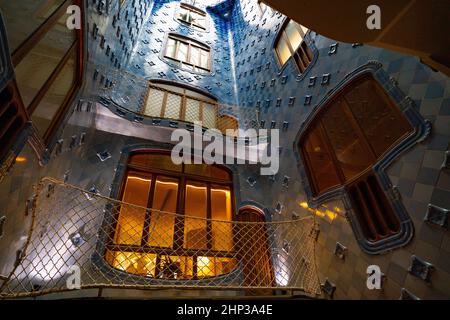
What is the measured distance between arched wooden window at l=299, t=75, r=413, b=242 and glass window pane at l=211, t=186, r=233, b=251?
1889mm

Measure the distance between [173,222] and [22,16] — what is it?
3.64m

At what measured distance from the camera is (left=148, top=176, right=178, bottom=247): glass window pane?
4.63m

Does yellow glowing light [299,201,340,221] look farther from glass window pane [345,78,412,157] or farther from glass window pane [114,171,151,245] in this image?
glass window pane [114,171,151,245]

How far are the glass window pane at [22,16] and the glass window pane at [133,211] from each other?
288 cm

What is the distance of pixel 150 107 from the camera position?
662 cm

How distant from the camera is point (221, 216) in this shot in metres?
5.47

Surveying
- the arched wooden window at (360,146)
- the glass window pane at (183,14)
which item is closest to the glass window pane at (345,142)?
the arched wooden window at (360,146)

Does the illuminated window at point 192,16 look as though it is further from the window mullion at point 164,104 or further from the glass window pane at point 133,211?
the glass window pane at point 133,211

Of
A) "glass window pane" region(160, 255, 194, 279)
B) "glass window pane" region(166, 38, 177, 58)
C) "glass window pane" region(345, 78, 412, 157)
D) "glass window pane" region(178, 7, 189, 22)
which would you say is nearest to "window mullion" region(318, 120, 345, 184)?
"glass window pane" region(345, 78, 412, 157)

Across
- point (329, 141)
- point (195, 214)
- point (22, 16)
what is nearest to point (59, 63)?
point (22, 16)

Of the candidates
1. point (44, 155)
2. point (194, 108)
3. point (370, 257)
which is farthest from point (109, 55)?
point (370, 257)

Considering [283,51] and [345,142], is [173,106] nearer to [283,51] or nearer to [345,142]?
[283,51]

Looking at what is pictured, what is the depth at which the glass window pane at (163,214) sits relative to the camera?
15.2 ft
